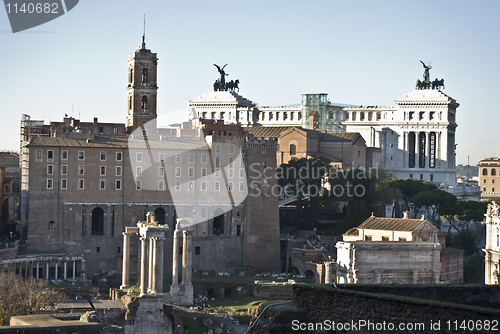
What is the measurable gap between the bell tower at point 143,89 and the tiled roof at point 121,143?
15.0 feet

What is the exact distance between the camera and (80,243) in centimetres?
6209

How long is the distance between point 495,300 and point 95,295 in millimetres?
39501

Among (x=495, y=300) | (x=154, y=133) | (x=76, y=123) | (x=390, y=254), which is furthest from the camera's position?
(x=76, y=123)

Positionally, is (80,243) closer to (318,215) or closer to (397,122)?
(318,215)

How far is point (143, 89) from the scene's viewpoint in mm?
71812

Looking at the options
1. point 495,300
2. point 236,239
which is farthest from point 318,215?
point 495,300

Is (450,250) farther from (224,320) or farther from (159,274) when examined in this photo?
(159,274)

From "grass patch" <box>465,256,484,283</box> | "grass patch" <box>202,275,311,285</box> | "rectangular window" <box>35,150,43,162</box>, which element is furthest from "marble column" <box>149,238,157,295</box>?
"grass patch" <box>465,256,484,283</box>

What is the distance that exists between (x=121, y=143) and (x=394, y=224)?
21588mm

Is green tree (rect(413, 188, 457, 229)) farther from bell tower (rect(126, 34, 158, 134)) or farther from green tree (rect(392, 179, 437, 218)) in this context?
bell tower (rect(126, 34, 158, 134))

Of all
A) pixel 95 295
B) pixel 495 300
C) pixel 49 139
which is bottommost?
pixel 95 295

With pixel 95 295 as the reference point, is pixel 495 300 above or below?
above

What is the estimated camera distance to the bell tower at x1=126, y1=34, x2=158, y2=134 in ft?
235

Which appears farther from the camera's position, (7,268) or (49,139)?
(49,139)
